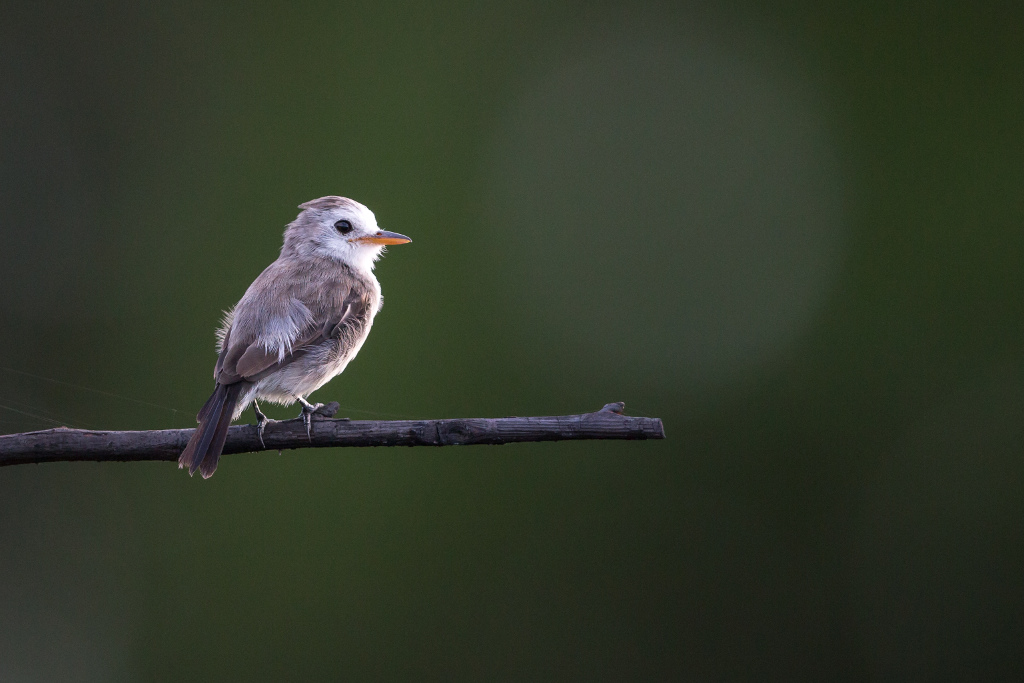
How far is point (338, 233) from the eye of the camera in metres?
5.21

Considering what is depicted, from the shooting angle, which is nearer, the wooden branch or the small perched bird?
the wooden branch

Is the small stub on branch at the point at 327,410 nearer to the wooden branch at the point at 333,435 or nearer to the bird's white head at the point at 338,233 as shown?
the wooden branch at the point at 333,435

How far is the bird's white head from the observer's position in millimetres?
5176

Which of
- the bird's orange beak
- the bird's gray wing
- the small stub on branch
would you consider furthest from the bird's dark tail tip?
the bird's orange beak

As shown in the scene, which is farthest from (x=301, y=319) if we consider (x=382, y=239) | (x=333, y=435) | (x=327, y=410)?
(x=333, y=435)

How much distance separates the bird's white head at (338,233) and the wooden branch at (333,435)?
203cm

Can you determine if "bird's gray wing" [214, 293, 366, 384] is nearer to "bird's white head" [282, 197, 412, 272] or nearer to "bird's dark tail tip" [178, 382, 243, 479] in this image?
"bird's dark tail tip" [178, 382, 243, 479]

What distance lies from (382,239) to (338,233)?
0.33 meters

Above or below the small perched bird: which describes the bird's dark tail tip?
below

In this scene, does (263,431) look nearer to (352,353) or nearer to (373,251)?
(352,353)

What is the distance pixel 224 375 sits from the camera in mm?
3891

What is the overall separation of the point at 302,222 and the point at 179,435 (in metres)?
2.36

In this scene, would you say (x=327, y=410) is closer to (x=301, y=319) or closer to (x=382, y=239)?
(x=301, y=319)

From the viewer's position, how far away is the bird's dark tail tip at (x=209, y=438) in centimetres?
312
